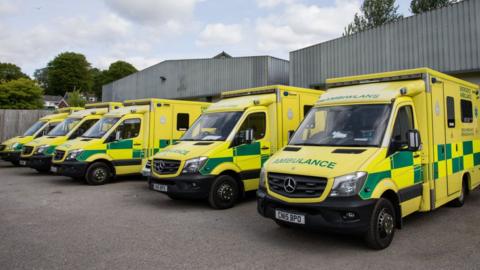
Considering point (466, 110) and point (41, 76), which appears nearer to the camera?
point (466, 110)

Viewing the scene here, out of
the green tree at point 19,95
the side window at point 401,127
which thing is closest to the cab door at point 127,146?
the side window at point 401,127

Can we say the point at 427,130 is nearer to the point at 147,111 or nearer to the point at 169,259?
the point at 169,259

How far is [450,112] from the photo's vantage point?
645cm

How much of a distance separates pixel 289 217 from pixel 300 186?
1.42 feet

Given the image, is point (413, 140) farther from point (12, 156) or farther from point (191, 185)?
point (12, 156)

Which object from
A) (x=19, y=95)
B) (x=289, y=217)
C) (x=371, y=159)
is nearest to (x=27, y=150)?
(x=289, y=217)

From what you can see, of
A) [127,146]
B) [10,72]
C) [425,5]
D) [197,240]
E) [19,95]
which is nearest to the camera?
[197,240]

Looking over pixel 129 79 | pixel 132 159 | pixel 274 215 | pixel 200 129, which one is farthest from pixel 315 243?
pixel 129 79

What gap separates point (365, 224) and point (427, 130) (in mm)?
2191

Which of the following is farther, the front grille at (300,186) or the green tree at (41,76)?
the green tree at (41,76)

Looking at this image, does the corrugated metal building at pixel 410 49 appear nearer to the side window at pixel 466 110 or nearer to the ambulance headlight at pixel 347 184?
the side window at pixel 466 110

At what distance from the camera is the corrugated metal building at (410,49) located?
11.1 m

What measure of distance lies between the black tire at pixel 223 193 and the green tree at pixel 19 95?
109ft

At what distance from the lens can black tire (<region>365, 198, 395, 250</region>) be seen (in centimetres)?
456
